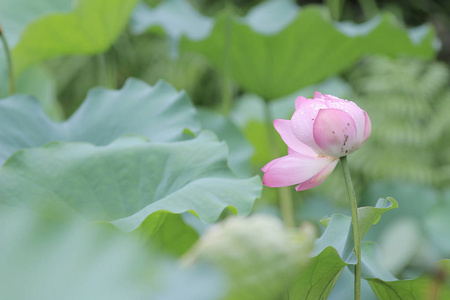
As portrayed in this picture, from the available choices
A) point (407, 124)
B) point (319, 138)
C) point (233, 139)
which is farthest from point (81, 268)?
point (407, 124)

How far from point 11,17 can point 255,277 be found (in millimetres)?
1076

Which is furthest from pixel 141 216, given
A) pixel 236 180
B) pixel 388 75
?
pixel 388 75

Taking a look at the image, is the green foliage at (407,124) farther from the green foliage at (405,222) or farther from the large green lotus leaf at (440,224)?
the large green lotus leaf at (440,224)

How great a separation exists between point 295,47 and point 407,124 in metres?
1.13

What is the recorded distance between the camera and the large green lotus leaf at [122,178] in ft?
1.76

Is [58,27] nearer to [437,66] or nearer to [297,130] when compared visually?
[297,130]

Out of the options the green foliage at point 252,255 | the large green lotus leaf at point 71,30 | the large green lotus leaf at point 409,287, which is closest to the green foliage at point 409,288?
the large green lotus leaf at point 409,287

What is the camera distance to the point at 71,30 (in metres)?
0.97

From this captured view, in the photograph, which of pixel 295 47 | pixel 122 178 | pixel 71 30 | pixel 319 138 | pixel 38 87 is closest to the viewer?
pixel 319 138

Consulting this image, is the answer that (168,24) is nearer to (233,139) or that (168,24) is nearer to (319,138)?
(233,139)

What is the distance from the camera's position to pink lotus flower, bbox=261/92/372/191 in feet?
1.27

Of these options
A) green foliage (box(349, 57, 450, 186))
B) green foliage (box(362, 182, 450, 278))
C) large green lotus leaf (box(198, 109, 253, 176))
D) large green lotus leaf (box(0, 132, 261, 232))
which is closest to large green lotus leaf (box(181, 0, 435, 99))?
large green lotus leaf (box(198, 109, 253, 176))

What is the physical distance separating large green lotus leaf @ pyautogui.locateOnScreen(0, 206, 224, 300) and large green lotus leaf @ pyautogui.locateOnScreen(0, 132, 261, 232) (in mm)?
276

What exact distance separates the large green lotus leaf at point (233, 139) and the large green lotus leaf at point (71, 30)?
24cm
